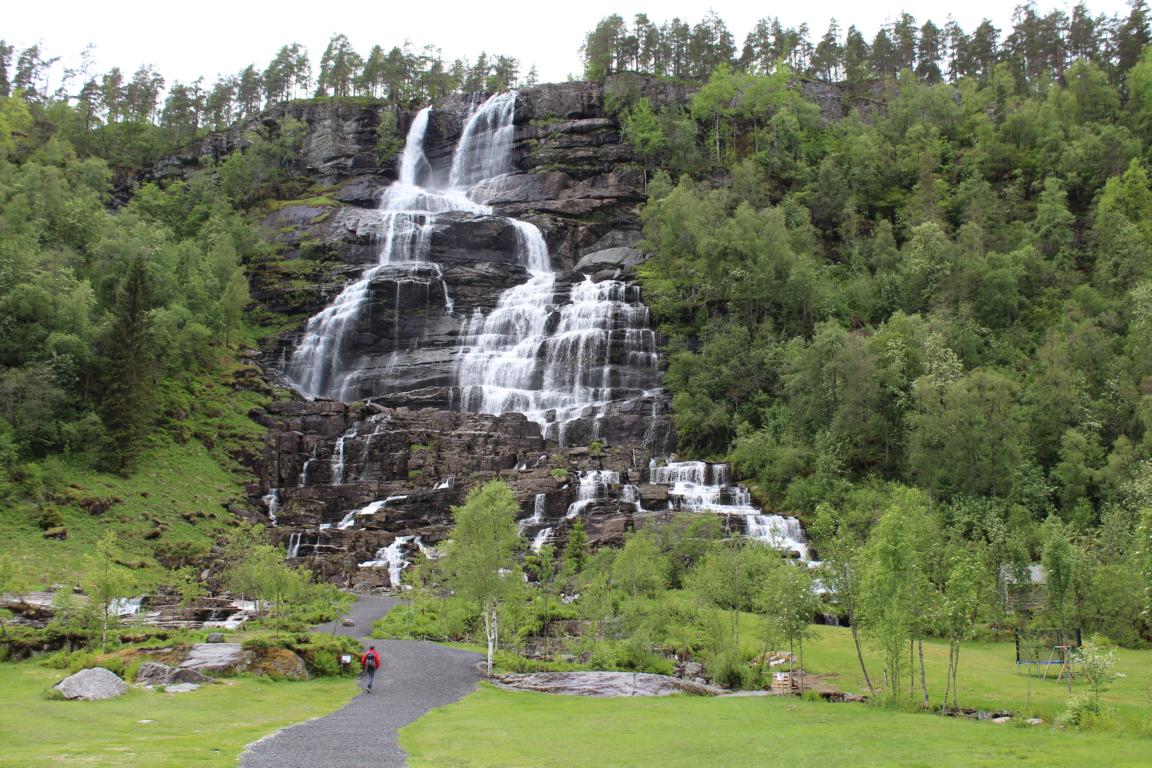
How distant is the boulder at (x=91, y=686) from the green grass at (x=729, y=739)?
8.91 metres

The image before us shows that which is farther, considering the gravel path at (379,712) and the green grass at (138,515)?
the green grass at (138,515)

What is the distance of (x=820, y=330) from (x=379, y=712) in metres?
52.9

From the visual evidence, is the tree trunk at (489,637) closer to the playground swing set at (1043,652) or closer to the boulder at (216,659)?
the boulder at (216,659)

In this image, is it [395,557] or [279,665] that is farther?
[395,557]

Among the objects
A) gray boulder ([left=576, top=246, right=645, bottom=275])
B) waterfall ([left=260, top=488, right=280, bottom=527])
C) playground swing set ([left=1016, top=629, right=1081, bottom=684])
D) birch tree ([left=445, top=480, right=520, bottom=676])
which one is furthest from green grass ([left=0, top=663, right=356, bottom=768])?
gray boulder ([left=576, top=246, right=645, bottom=275])

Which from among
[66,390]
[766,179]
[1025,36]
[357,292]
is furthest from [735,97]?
[66,390]

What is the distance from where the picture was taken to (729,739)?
776 inches

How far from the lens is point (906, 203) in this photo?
9475 centimetres

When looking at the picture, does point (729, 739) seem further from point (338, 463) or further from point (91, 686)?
point (338, 463)

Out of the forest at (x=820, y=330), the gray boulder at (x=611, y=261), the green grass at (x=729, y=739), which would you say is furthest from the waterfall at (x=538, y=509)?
the gray boulder at (x=611, y=261)

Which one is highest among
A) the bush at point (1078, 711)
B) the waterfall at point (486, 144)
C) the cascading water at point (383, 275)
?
the waterfall at point (486, 144)

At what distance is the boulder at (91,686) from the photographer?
22156 millimetres

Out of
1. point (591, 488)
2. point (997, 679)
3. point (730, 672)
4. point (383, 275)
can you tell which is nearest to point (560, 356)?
point (591, 488)

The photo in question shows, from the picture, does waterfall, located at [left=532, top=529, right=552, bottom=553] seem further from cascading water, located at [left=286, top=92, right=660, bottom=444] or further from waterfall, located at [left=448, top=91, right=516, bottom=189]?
waterfall, located at [left=448, top=91, right=516, bottom=189]
